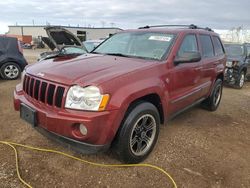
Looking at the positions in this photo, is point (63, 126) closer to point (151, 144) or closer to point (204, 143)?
point (151, 144)

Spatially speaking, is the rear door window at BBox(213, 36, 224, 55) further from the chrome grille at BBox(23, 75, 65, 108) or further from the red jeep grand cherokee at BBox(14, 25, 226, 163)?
the chrome grille at BBox(23, 75, 65, 108)

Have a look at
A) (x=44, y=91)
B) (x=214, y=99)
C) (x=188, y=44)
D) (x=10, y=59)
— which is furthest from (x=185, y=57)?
(x=10, y=59)

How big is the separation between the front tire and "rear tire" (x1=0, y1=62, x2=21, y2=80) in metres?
7.07

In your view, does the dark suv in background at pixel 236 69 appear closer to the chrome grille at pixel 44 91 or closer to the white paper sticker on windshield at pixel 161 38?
the white paper sticker on windshield at pixel 161 38

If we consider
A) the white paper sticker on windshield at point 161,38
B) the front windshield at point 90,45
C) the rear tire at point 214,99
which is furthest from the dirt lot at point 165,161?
the front windshield at point 90,45

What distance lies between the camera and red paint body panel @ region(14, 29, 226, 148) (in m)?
2.82

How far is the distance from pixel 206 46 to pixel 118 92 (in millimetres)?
3055

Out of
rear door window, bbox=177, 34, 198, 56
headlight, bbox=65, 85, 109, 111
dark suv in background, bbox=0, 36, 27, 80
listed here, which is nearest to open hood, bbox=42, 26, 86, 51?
dark suv in background, bbox=0, 36, 27, 80

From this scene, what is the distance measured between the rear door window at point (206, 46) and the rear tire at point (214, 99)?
2.82 feet

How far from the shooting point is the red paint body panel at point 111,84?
2.82 metres

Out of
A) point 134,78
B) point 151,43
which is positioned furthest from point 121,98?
point 151,43

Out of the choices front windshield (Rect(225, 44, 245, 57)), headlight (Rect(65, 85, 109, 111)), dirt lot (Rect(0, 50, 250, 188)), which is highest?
front windshield (Rect(225, 44, 245, 57))

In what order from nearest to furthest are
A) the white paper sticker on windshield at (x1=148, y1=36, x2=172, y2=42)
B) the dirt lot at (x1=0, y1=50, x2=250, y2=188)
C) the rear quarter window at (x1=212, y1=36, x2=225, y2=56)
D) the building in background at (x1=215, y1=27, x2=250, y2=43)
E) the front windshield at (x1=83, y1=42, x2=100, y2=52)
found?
the dirt lot at (x1=0, y1=50, x2=250, y2=188) < the white paper sticker on windshield at (x1=148, y1=36, x2=172, y2=42) < the rear quarter window at (x1=212, y1=36, x2=225, y2=56) < the front windshield at (x1=83, y1=42, x2=100, y2=52) < the building in background at (x1=215, y1=27, x2=250, y2=43)

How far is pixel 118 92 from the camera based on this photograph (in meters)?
2.91
